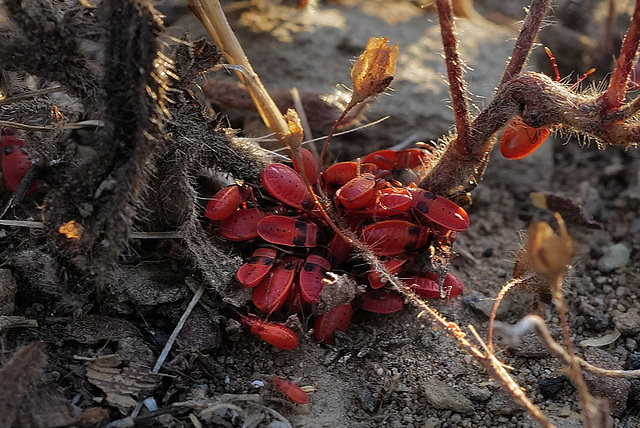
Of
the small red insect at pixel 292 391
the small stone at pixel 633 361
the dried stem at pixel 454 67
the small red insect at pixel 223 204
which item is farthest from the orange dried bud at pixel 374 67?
the small stone at pixel 633 361

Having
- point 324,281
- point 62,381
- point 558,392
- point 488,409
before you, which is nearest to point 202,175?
point 324,281

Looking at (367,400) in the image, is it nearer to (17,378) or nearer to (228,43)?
(17,378)

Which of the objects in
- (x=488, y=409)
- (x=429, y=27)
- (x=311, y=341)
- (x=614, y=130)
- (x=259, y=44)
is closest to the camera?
(x=614, y=130)

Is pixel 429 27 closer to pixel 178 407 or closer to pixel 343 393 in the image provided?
pixel 343 393

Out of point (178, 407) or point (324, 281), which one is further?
point (324, 281)

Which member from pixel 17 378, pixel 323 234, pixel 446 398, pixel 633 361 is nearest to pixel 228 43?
pixel 323 234

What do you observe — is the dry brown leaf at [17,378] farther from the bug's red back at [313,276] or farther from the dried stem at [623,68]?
the dried stem at [623,68]

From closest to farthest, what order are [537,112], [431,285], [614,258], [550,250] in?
[550,250], [537,112], [431,285], [614,258]
